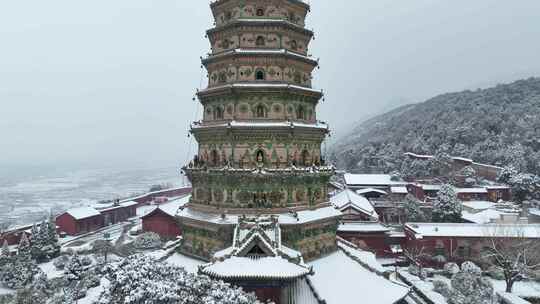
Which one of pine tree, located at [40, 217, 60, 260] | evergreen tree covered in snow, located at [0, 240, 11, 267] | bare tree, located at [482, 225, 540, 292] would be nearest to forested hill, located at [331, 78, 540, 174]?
bare tree, located at [482, 225, 540, 292]

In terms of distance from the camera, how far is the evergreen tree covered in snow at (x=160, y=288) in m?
12.3

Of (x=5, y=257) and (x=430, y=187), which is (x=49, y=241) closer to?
(x=5, y=257)

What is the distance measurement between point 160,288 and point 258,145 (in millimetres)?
10984

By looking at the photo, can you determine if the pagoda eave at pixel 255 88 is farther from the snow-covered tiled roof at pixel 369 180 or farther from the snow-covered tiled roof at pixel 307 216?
the snow-covered tiled roof at pixel 369 180

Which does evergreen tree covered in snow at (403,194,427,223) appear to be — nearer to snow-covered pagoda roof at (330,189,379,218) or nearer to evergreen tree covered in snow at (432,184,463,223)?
evergreen tree covered in snow at (432,184,463,223)

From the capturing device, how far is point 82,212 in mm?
57875

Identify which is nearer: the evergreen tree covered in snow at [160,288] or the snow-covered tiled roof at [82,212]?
the evergreen tree covered in snow at [160,288]

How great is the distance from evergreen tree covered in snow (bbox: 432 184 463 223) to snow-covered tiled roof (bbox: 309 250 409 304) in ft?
106

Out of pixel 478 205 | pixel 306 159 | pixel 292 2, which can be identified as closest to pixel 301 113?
pixel 306 159

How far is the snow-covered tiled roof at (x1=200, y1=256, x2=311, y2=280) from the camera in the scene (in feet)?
57.2

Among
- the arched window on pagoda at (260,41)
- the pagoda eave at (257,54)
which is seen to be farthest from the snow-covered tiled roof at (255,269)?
the arched window on pagoda at (260,41)

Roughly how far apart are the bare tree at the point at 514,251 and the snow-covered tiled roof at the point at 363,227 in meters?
11.3

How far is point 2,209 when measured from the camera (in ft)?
347

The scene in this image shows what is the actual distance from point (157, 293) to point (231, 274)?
575 centimetres
